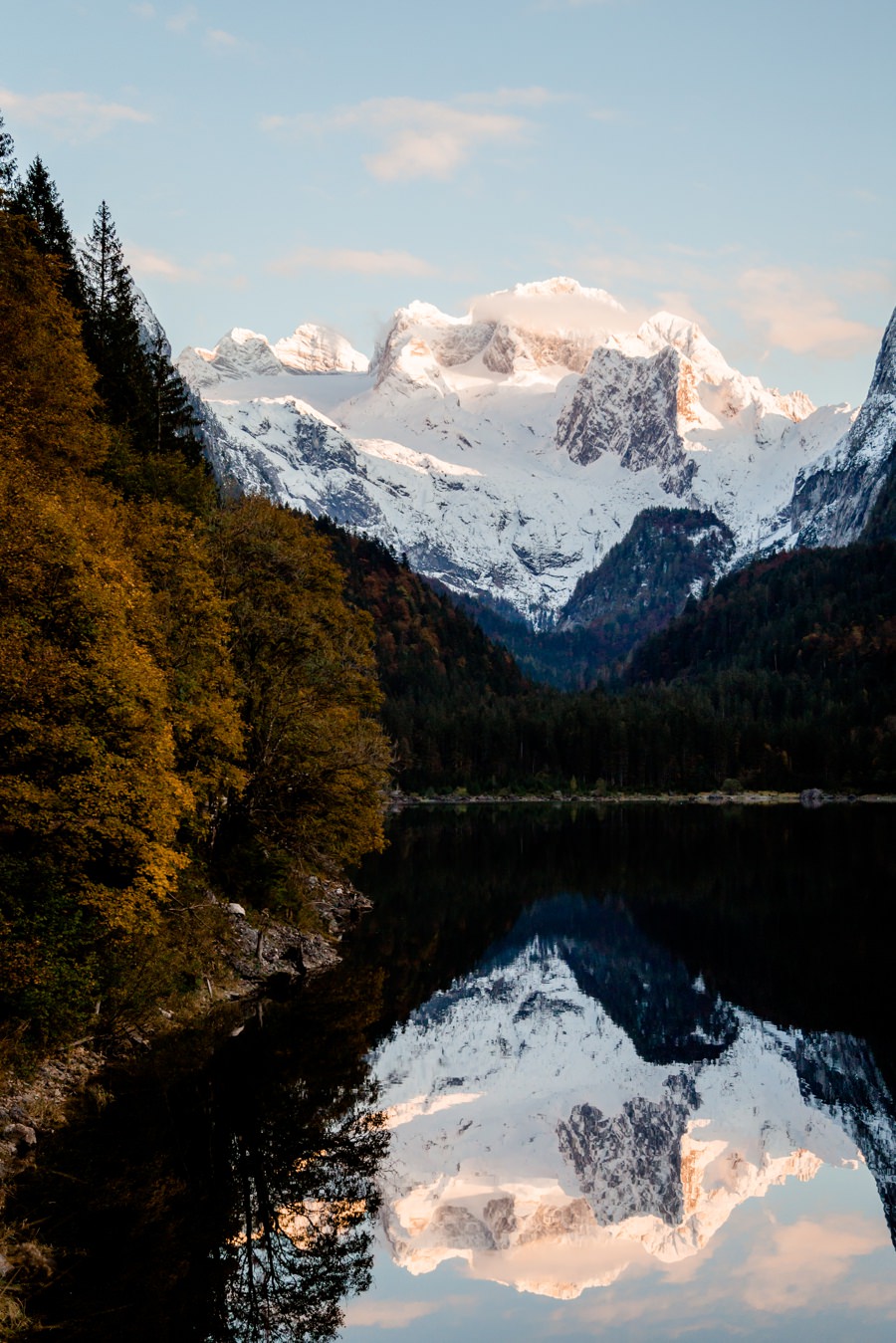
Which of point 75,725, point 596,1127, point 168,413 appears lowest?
point 596,1127

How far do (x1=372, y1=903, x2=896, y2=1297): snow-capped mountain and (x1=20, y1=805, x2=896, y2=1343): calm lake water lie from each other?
4.1 inches

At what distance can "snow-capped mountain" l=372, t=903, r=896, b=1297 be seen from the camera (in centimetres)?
Result: 2678

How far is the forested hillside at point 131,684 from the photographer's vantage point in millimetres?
30422

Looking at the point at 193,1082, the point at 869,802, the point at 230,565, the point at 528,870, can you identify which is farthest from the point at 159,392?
the point at 869,802

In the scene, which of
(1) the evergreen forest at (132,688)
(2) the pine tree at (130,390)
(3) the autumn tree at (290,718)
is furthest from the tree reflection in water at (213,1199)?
(2) the pine tree at (130,390)

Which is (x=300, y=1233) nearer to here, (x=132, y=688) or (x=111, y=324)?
(x=132, y=688)

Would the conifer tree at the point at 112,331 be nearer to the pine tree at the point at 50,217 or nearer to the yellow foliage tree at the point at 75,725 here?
the pine tree at the point at 50,217

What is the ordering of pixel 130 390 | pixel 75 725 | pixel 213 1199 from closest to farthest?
1. pixel 213 1199
2. pixel 75 725
3. pixel 130 390

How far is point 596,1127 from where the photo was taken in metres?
34.4

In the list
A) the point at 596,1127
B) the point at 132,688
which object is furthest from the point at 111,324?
the point at 596,1127

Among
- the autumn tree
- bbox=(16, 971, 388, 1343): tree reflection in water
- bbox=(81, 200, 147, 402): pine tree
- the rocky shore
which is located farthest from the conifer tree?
bbox=(16, 971, 388, 1343): tree reflection in water

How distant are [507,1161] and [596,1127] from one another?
12.4 feet

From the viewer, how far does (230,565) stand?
184ft

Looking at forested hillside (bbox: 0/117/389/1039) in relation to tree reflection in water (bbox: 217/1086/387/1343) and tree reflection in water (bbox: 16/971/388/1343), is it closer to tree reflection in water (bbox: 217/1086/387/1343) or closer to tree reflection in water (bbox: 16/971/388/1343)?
tree reflection in water (bbox: 16/971/388/1343)
